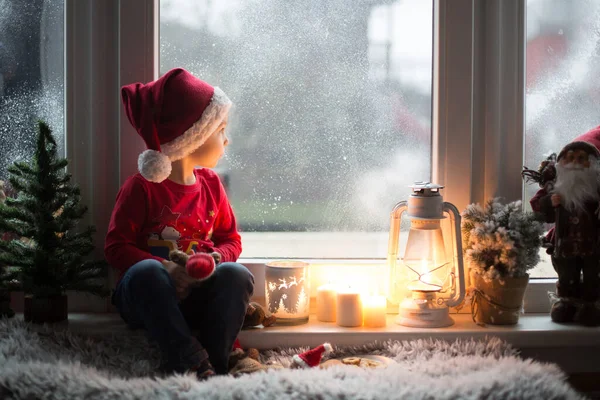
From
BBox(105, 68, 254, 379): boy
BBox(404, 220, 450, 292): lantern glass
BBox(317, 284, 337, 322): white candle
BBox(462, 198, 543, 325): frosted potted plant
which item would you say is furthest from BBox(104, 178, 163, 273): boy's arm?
BBox(462, 198, 543, 325): frosted potted plant

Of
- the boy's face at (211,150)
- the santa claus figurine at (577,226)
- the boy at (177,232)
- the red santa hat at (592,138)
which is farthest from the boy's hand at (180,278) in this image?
the red santa hat at (592,138)

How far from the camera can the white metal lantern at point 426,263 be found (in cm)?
169

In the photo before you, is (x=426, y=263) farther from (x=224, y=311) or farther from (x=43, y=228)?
(x=43, y=228)

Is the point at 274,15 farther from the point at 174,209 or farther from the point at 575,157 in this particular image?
the point at 575,157

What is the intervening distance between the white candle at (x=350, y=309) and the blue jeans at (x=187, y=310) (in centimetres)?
28

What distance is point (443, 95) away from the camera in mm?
1822

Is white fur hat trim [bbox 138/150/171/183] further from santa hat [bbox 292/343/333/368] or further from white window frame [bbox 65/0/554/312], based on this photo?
santa hat [bbox 292/343/333/368]

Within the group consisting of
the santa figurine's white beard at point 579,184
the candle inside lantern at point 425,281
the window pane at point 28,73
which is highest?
the window pane at point 28,73

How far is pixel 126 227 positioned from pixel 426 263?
31.9 inches

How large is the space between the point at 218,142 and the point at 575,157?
36.5 inches

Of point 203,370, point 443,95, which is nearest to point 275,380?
point 203,370

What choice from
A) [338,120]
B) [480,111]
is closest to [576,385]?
[480,111]

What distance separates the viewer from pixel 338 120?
1854 millimetres

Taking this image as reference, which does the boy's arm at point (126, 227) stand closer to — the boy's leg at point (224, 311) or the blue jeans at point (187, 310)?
the blue jeans at point (187, 310)
